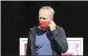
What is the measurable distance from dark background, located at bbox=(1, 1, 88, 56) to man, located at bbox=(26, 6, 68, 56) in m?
1.55

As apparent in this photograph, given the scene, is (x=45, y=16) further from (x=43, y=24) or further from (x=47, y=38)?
(x=47, y=38)

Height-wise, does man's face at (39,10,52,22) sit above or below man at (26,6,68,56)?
above

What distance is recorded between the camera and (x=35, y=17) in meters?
4.93

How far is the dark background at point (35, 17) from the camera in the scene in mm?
4926

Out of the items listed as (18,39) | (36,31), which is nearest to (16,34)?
(18,39)

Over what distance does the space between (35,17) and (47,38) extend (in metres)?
1.62

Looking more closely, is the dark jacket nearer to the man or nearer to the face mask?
the man

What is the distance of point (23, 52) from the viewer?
4.57 meters

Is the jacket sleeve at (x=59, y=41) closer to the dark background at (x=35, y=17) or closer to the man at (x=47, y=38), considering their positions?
the man at (x=47, y=38)

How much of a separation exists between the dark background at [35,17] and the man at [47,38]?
155 cm

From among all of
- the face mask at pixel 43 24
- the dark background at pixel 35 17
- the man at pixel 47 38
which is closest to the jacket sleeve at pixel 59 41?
the man at pixel 47 38

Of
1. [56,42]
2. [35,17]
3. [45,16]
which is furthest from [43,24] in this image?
[35,17]

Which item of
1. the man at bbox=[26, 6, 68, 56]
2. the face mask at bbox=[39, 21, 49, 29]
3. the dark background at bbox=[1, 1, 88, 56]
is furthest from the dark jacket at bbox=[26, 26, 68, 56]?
the dark background at bbox=[1, 1, 88, 56]

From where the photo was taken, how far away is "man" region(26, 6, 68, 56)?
10.7 feet
